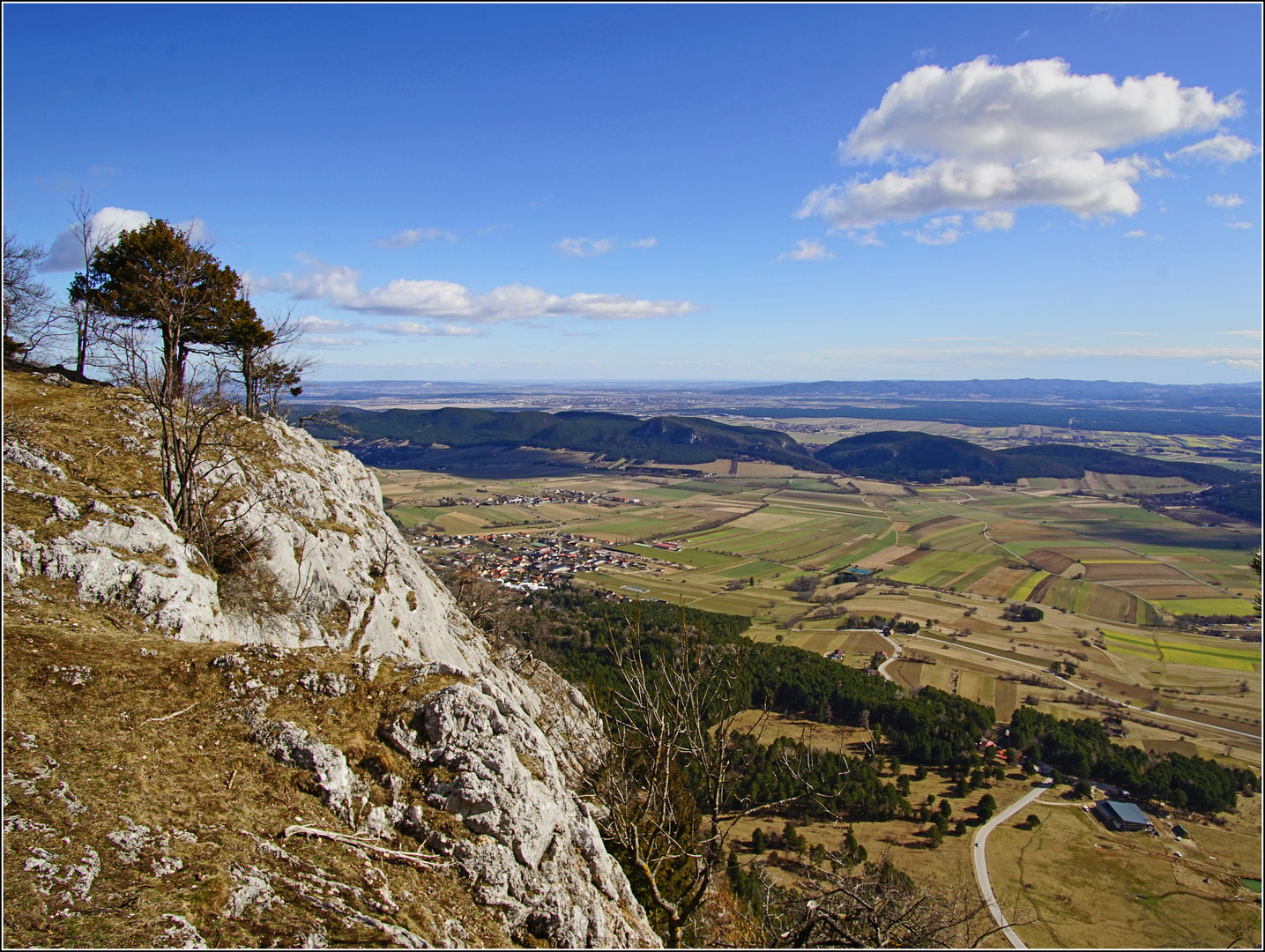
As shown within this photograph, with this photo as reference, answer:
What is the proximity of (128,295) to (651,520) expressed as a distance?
331 ft

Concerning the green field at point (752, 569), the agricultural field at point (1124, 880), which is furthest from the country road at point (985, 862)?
the green field at point (752, 569)

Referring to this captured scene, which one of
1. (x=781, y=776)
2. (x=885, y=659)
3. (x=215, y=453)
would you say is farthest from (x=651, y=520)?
(x=215, y=453)

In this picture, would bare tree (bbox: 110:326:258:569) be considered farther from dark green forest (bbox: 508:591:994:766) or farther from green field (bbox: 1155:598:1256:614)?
green field (bbox: 1155:598:1256:614)

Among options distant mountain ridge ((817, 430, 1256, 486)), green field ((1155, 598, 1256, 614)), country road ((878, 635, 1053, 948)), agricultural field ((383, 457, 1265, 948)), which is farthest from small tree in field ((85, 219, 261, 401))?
distant mountain ridge ((817, 430, 1256, 486))

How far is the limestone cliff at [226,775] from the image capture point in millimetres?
6629

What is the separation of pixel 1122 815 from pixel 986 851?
11075 mm

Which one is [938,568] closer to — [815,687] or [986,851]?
[815,687]

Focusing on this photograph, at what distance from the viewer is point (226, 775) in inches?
334

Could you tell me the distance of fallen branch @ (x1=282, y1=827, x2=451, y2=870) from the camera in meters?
7.98

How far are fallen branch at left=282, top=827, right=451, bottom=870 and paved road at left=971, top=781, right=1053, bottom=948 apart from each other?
2591 cm

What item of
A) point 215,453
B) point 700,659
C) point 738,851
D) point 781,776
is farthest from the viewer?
point 781,776

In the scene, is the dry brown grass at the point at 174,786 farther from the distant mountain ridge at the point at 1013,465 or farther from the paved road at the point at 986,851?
the distant mountain ridge at the point at 1013,465

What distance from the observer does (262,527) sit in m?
18.3

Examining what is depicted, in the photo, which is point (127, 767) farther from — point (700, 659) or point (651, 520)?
point (651, 520)
